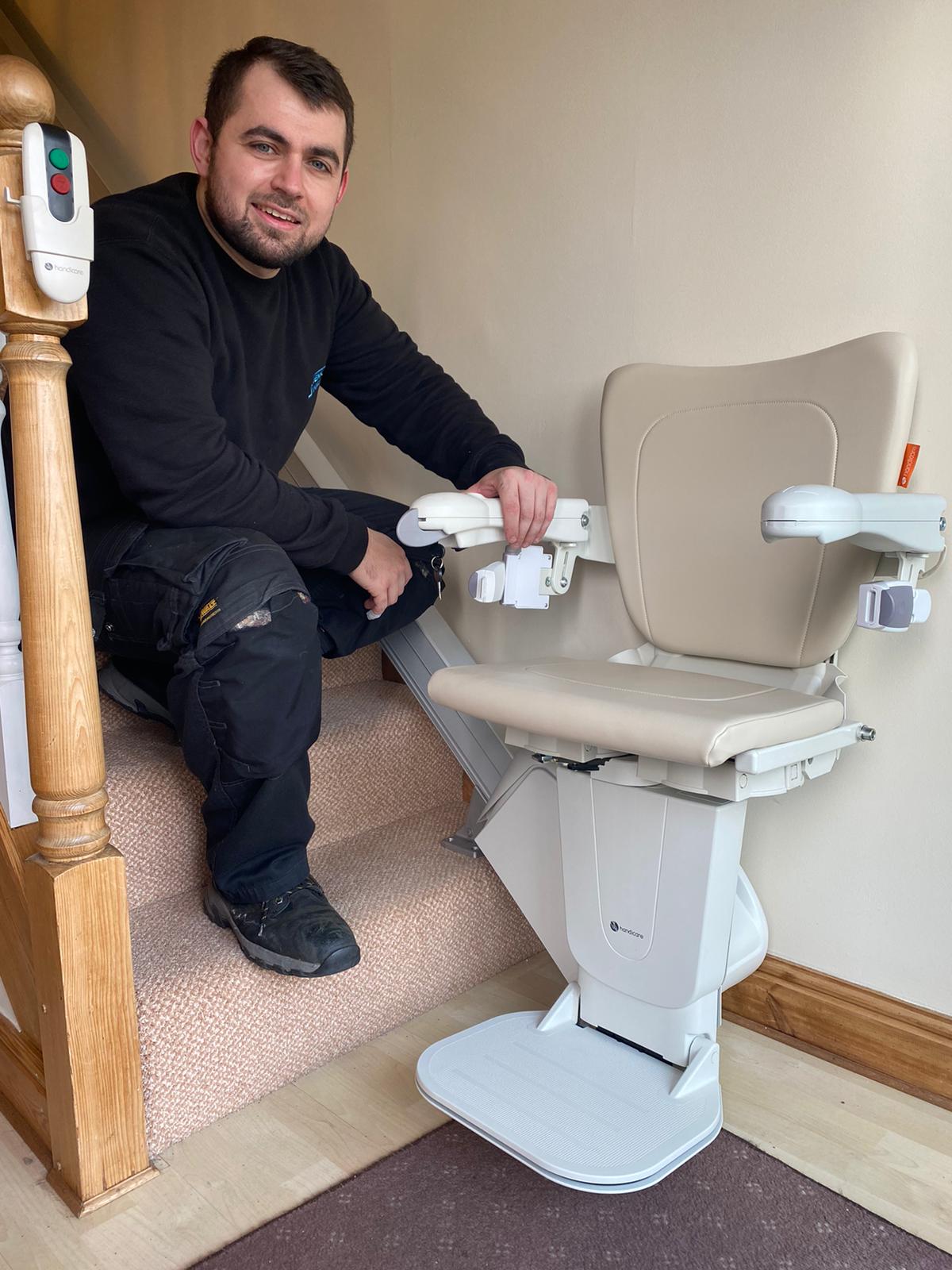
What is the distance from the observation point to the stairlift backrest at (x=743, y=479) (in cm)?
123

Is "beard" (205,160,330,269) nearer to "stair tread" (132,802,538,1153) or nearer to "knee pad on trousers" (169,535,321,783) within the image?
"knee pad on trousers" (169,535,321,783)

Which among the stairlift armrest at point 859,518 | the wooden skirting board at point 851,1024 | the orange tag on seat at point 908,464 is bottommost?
the wooden skirting board at point 851,1024

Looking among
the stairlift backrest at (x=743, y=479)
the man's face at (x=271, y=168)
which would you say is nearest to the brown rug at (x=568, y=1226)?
the stairlift backrest at (x=743, y=479)

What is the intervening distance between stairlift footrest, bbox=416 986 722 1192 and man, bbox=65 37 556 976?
216 millimetres

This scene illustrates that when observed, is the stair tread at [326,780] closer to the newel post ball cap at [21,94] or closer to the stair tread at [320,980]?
the stair tread at [320,980]

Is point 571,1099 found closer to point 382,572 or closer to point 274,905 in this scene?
point 274,905

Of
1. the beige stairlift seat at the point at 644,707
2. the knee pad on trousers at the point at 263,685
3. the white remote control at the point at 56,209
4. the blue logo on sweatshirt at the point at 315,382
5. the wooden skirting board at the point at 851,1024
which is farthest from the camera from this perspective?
the blue logo on sweatshirt at the point at 315,382

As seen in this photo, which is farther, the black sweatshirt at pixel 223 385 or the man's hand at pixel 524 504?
the man's hand at pixel 524 504

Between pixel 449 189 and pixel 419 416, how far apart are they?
1.54 feet

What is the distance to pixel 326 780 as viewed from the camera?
170 centimetres

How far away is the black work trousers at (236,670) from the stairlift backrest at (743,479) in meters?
0.51

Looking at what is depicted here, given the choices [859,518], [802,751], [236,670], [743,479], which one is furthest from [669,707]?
[236,670]

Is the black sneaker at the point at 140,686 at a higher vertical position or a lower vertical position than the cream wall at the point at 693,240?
lower

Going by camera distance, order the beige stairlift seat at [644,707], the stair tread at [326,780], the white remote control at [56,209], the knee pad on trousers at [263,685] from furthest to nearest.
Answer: the stair tread at [326,780] < the knee pad on trousers at [263,685] < the beige stairlift seat at [644,707] < the white remote control at [56,209]
